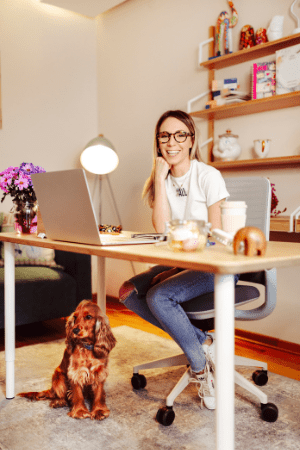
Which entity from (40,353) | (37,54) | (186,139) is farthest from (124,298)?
(37,54)

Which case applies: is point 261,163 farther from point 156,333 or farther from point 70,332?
point 70,332

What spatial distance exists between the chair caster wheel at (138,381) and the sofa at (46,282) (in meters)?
0.94

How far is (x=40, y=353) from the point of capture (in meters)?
2.35

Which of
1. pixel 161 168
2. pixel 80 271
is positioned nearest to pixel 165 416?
pixel 161 168

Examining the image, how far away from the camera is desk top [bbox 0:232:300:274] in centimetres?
85

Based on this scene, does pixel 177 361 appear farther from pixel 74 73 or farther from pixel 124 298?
pixel 74 73

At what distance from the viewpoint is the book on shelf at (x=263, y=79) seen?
2348mm

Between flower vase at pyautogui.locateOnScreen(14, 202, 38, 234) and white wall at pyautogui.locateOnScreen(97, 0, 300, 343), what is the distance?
143 centimetres

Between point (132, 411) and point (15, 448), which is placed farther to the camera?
point (132, 411)

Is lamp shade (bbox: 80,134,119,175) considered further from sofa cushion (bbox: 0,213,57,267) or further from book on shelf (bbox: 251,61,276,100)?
book on shelf (bbox: 251,61,276,100)

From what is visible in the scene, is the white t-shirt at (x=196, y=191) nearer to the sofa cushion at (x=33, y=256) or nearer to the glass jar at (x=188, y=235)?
the glass jar at (x=188, y=235)

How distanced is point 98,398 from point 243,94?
1.80 m

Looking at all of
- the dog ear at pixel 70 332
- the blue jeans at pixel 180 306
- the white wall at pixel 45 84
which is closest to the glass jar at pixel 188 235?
the blue jeans at pixel 180 306

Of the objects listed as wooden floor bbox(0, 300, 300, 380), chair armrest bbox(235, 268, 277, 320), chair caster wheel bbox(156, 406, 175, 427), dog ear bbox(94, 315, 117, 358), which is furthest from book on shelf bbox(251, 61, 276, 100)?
chair caster wheel bbox(156, 406, 175, 427)
